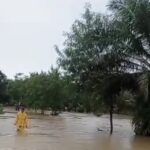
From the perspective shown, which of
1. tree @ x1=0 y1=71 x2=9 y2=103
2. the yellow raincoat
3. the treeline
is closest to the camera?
the yellow raincoat

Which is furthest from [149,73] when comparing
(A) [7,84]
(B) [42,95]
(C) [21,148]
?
(A) [7,84]

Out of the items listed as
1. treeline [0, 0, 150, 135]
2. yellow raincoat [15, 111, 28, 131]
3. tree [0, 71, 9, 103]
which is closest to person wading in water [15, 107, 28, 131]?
yellow raincoat [15, 111, 28, 131]

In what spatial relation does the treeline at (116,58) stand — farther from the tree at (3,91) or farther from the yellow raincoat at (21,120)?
the tree at (3,91)

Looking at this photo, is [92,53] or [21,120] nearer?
[21,120]

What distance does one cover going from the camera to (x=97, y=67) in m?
28.4

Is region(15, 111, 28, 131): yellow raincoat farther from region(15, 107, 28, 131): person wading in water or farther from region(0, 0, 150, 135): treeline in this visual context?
region(0, 0, 150, 135): treeline

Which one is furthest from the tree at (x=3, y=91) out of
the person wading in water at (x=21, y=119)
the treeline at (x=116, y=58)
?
the person wading in water at (x=21, y=119)

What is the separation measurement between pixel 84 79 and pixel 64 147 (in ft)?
41.2

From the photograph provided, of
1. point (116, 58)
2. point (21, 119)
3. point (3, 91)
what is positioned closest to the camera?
point (21, 119)

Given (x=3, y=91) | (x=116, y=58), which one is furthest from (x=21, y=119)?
(x=3, y=91)

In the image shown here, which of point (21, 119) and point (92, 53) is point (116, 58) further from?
point (21, 119)

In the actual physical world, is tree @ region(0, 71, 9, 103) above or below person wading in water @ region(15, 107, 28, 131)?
above

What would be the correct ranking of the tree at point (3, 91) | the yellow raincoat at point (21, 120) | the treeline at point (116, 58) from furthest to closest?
the tree at point (3, 91) < the treeline at point (116, 58) < the yellow raincoat at point (21, 120)

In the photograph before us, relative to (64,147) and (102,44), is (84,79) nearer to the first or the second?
(102,44)
